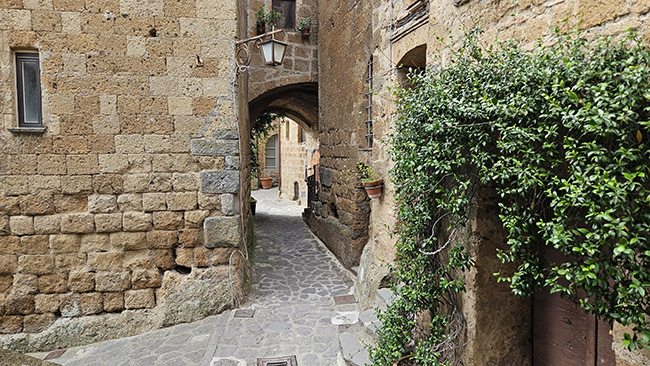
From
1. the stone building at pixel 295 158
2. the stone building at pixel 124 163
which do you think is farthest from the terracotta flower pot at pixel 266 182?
the stone building at pixel 124 163

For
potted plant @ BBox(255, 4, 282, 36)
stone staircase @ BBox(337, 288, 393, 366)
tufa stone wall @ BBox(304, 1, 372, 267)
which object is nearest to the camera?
stone staircase @ BBox(337, 288, 393, 366)

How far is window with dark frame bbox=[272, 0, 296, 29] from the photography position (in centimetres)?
955

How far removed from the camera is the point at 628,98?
164 cm

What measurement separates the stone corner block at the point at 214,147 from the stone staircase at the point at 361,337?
8.74 feet

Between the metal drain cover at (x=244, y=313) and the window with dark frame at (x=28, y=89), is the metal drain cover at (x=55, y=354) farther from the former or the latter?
the window with dark frame at (x=28, y=89)

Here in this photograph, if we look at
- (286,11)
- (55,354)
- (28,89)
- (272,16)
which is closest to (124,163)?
(28,89)

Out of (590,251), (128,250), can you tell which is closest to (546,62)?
(590,251)

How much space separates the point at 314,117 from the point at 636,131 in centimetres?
1146

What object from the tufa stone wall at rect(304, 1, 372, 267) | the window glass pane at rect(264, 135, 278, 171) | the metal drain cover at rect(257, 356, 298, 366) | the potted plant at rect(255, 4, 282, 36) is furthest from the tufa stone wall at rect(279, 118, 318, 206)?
the metal drain cover at rect(257, 356, 298, 366)

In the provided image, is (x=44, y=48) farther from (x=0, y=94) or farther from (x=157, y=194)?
(x=157, y=194)

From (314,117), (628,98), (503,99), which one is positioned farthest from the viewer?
(314,117)

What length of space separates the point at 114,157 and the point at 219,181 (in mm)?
1324

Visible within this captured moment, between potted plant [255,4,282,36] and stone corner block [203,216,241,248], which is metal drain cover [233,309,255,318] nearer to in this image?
stone corner block [203,216,241,248]

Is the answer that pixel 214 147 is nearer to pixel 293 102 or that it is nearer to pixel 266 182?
pixel 293 102
